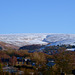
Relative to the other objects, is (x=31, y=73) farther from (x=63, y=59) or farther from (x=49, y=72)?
(x=63, y=59)

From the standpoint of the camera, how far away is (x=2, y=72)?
13531mm

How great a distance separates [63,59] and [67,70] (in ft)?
5.91

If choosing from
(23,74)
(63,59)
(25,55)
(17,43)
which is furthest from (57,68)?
(17,43)

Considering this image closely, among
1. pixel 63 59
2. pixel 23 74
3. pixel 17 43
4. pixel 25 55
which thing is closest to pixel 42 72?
pixel 23 74

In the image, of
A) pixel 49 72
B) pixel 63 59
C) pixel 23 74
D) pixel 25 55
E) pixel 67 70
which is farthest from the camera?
pixel 25 55

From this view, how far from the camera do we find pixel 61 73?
1425 cm

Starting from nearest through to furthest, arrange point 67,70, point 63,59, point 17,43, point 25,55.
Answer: point 67,70, point 63,59, point 25,55, point 17,43

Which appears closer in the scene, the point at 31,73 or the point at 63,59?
the point at 31,73

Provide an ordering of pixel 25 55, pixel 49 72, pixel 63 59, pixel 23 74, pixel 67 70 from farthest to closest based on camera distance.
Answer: pixel 25 55 → pixel 63 59 → pixel 67 70 → pixel 49 72 → pixel 23 74

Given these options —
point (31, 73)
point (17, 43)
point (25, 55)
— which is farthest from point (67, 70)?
point (17, 43)

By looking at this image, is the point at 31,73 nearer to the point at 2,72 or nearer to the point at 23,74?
the point at 23,74

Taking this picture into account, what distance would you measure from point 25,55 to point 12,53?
1.98m

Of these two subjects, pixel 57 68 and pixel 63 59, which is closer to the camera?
pixel 57 68

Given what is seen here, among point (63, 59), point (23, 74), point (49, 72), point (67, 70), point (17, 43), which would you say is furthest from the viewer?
point (17, 43)
